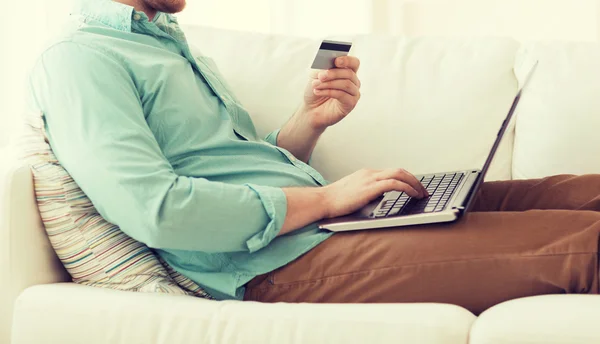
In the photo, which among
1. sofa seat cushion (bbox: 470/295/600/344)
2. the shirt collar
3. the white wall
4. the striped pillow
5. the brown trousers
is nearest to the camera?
sofa seat cushion (bbox: 470/295/600/344)

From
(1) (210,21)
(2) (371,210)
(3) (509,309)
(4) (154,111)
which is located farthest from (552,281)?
(1) (210,21)

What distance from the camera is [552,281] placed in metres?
1.02

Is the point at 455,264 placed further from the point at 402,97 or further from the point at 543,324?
the point at 402,97

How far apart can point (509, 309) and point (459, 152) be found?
0.69 metres

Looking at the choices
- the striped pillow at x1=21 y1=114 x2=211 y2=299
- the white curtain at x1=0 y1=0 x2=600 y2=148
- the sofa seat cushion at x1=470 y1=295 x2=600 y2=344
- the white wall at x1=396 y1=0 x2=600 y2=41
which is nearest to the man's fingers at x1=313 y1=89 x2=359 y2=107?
the striped pillow at x1=21 y1=114 x2=211 y2=299

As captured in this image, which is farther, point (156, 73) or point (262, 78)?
point (262, 78)

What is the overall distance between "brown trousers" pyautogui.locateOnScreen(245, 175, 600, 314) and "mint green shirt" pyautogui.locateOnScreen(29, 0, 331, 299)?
0.05m

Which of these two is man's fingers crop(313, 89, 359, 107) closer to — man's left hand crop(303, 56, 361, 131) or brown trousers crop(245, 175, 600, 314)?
man's left hand crop(303, 56, 361, 131)

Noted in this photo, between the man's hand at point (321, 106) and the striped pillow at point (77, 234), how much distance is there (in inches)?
18.8

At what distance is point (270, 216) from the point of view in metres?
1.10

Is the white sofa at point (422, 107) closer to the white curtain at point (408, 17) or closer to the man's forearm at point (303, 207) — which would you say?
the man's forearm at point (303, 207)

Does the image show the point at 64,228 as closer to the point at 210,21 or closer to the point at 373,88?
the point at 373,88

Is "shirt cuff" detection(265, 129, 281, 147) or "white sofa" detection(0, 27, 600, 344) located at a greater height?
"white sofa" detection(0, 27, 600, 344)

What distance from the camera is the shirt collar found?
127 cm
